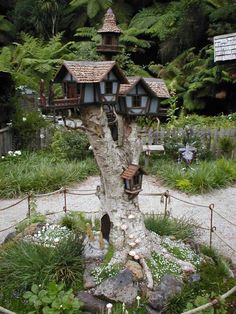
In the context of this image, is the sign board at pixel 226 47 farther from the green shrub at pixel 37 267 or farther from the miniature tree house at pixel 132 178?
the green shrub at pixel 37 267

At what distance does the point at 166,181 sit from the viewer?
9.62 metres

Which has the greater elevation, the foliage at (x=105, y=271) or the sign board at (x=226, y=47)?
the sign board at (x=226, y=47)

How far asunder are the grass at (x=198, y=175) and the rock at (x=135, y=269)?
4231 mm

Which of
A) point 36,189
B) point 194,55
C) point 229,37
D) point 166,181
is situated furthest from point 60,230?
point 194,55

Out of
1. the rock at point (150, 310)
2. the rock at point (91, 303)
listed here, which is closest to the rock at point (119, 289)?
the rock at point (91, 303)

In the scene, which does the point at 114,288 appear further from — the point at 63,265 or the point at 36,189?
the point at 36,189

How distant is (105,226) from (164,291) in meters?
1.16

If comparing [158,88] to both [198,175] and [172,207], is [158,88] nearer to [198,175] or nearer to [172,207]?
[172,207]

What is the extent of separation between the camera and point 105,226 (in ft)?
17.7

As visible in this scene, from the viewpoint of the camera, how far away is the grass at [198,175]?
9156mm

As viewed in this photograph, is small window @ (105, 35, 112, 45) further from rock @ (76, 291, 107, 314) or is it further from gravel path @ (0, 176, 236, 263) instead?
gravel path @ (0, 176, 236, 263)

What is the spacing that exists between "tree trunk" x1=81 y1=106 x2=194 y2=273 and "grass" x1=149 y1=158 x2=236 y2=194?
157 inches

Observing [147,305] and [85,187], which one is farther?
[85,187]

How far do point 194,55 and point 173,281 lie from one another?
42.8 feet
